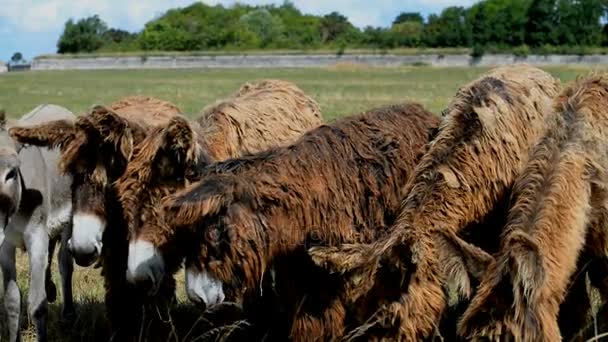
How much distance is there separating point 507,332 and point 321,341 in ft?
5.00

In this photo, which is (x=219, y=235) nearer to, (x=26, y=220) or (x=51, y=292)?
(x=26, y=220)

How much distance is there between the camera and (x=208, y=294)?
16.7 ft

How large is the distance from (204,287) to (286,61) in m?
81.8

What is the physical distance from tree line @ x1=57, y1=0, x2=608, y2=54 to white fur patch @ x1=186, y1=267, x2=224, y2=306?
262ft

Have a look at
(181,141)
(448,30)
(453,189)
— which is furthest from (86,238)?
(448,30)

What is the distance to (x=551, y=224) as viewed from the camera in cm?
499

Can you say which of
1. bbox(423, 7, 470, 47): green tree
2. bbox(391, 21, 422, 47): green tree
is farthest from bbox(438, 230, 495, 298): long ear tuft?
bbox(391, 21, 422, 47): green tree

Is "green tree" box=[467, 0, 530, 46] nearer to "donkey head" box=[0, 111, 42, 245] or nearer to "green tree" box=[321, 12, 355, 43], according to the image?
"green tree" box=[321, 12, 355, 43]

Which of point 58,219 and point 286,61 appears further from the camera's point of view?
point 286,61

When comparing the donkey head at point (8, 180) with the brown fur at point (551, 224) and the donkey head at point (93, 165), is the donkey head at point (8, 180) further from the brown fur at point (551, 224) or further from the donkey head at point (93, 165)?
the brown fur at point (551, 224)

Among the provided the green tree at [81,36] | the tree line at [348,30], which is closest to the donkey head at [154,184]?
the tree line at [348,30]

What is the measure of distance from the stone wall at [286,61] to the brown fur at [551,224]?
232 ft

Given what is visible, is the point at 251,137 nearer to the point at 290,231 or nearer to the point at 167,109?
the point at 167,109

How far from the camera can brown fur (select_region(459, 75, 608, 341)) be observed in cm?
434
